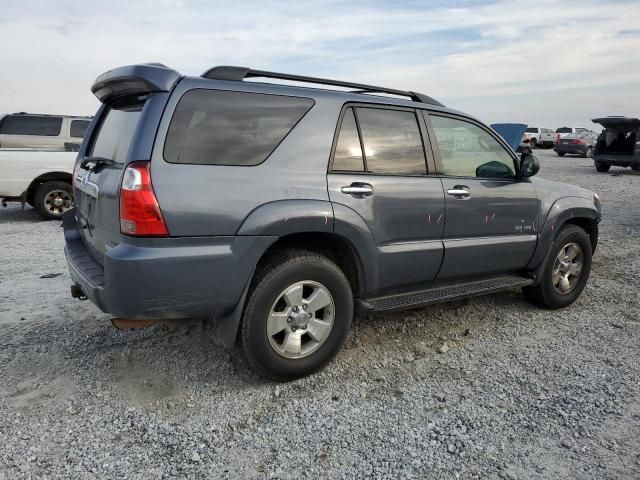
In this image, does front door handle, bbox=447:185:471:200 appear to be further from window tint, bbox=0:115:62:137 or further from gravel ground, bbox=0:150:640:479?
window tint, bbox=0:115:62:137

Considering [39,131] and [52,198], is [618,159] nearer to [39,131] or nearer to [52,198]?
[52,198]

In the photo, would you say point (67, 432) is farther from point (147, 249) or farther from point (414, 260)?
point (414, 260)

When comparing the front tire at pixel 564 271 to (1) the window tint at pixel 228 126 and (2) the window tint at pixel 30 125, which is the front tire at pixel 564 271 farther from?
(2) the window tint at pixel 30 125

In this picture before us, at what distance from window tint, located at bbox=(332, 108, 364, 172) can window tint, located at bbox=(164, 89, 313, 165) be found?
13.0 inches

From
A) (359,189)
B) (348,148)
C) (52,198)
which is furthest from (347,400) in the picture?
(52,198)

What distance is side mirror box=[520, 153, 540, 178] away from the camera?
4.09 meters

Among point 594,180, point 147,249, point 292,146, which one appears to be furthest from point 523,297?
point 594,180

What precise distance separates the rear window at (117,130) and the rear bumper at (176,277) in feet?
2.06

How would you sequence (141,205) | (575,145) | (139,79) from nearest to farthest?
1. (141,205)
2. (139,79)
3. (575,145)

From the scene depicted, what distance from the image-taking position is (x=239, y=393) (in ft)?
10.2

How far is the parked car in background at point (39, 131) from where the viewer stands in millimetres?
11414

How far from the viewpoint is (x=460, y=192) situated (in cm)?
376

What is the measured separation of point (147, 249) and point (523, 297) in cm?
369

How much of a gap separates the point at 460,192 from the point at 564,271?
1599mm
